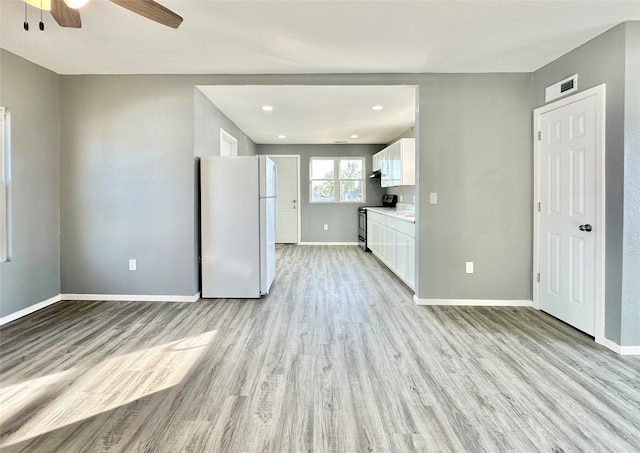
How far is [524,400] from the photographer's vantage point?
185cm

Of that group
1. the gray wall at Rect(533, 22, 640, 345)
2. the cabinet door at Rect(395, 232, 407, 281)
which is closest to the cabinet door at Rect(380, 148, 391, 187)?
the cabinet door at Rect(395, 232, 407, 281)

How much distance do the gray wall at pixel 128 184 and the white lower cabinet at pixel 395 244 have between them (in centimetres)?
243

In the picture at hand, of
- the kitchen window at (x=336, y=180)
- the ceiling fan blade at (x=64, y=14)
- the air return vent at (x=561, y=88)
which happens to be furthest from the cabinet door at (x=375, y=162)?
the ceiling fan blade at (x=64, y=14)

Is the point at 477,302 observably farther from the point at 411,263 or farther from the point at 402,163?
the point at 402,163

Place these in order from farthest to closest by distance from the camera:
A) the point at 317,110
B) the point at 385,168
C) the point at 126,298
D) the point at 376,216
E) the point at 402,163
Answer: the point at 385,168 → the point at 376,216 → the point at 402,163 → the point at 317,110 → the point at 126,298

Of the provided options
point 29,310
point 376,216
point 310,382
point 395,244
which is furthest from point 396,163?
point 29,310

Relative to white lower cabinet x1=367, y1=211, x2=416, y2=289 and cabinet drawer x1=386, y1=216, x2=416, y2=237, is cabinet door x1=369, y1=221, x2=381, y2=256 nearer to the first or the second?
white lower cabinet x1=367, y1=211, x2=416, y2=289

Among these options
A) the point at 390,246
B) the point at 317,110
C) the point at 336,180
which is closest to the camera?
the point at 317,110

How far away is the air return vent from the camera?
2840 mm

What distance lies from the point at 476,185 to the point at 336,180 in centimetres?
462

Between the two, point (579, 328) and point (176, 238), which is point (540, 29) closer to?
point (579, 328)

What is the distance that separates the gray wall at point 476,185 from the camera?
346 cm

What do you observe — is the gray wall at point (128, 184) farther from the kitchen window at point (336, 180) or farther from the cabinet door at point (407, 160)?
the kitchen window at point (336, 180)

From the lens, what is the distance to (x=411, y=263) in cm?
392
